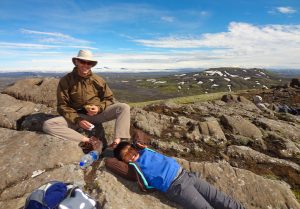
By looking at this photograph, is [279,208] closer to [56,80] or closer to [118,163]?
[118,163]

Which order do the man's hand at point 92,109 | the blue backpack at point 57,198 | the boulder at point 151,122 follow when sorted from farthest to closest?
the boulder at point 151,122 → the man's hand at point 92,109 → the blue backpack at point 57,198

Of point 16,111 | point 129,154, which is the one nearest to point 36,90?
point 16,111

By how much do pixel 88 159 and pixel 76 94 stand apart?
3782mm

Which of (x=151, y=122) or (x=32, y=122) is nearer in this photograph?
(x=32, y=122)

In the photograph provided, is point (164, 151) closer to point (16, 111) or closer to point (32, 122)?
point (32, 122)

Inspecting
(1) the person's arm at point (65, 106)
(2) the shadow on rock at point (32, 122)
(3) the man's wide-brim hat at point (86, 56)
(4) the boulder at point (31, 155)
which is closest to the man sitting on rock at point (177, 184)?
(4) the boulder at point (31, 155)

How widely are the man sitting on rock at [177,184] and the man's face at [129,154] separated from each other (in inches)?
1.8

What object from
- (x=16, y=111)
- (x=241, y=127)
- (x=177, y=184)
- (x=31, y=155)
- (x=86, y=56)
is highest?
(x=86, y=56)

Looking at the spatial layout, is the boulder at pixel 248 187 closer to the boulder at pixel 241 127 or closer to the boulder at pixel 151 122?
the boulder at pixel 151 122

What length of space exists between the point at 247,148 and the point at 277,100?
3538 centimetres

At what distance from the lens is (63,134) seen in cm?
1574

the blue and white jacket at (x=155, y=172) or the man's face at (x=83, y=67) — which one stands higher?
the man's face at (x=83, y=67)

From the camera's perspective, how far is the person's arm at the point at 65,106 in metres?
15.7

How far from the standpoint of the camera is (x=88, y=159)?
1430 cm
